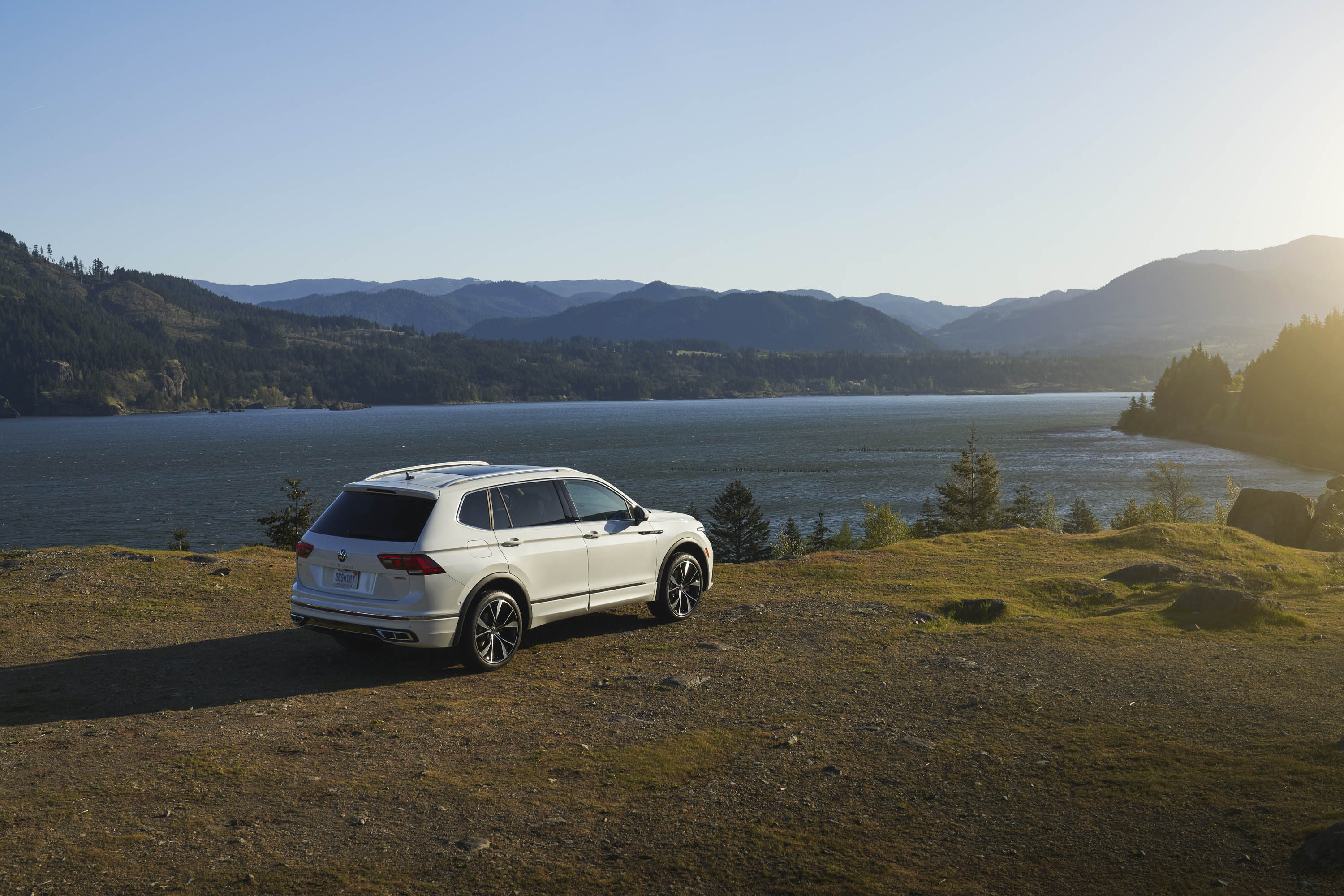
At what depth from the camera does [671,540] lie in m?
11.6

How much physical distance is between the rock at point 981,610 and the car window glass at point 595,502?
15.4 feet

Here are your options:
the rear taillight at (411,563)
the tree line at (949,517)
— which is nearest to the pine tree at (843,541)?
the tree line at (949,517)

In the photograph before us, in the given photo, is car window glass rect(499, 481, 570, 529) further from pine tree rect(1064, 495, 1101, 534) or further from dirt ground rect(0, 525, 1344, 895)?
pine tree rect(1064, 495, 1101, 534)

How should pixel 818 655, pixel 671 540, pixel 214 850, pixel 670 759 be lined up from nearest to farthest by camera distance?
pixel 214 850 < pixel 670 759 < pixel 818 655 < pixel 671 540

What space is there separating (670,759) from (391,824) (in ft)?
6.63

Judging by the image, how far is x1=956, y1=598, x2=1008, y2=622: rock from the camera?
12.0 metres

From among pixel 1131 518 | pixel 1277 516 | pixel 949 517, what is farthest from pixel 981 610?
pixel 949 517

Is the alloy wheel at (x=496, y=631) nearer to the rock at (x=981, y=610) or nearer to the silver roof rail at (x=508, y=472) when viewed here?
the silver roof rail at (x=508, y=472)

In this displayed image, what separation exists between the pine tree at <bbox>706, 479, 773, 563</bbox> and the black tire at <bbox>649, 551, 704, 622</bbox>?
146 feet

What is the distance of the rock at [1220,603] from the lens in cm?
1125

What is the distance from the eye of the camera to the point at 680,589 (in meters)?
11.8

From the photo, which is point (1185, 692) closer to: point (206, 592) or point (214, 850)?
point (214, 850)

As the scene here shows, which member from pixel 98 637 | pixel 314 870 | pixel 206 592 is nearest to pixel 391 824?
pixel 314 870

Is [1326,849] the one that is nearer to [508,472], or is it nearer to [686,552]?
[508,472]
